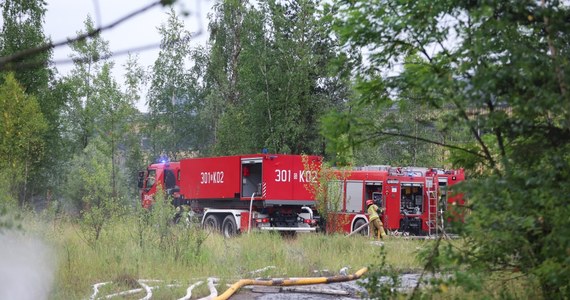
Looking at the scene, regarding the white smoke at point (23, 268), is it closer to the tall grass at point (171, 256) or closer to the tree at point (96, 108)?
the tall grass at point (171, 256)

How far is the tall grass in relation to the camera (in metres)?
11.0

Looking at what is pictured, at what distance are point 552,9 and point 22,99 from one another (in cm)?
1599

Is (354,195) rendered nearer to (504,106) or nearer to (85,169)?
(85,169)

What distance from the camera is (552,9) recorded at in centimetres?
634

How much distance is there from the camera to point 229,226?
2320 centimetres

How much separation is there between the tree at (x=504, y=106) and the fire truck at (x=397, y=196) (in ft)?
55.9

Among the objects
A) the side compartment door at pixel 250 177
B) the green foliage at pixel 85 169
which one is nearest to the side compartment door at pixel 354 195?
the side compartment door at pixel 250 177

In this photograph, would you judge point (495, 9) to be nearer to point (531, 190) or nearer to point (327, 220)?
point (531, 190)

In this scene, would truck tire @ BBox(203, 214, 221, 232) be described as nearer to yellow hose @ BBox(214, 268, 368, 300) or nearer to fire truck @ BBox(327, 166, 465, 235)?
fire truck @ BBox(327, 166, 465, 235)

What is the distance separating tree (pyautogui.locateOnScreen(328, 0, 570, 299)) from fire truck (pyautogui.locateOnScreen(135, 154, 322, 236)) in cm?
1430

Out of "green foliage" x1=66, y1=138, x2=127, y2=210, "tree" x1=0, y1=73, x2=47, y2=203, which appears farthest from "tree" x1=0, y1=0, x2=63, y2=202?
"tree" x1=0, y1=73, x2=47, y2=203

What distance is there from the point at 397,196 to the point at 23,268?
15630 mm

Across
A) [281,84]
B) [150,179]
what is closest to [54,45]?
[150,179]

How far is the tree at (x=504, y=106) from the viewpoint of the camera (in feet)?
20.1
